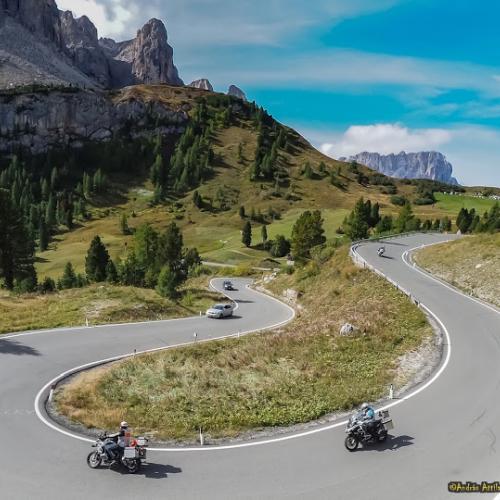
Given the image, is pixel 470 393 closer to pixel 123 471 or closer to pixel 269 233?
pixel 123 471

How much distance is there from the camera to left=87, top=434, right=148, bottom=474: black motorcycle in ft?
42.1

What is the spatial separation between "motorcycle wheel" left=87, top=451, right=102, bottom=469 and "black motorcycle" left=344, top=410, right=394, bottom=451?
7473 millimetres

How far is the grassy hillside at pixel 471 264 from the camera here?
3767cm

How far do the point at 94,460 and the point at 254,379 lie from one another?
9825 mm

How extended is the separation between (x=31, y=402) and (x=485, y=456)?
17032 mm

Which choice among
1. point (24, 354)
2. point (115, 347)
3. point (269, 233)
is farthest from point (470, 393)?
point (269, 233)

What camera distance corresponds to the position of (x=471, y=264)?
4428cm

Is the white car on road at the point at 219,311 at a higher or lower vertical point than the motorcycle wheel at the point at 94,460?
lower

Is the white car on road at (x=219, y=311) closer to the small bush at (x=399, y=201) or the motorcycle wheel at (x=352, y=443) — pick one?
the motorcycle wheel at (x=352, y=443)

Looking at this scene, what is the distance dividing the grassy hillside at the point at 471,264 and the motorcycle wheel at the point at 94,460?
30.9m

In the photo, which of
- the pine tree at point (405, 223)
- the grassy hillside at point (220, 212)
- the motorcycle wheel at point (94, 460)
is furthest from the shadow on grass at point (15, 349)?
the pine tree at point (405, 223)

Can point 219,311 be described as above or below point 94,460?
below

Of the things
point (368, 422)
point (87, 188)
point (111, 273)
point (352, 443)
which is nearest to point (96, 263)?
point (111, 273)

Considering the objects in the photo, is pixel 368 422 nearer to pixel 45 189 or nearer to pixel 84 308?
pixel 84 308
